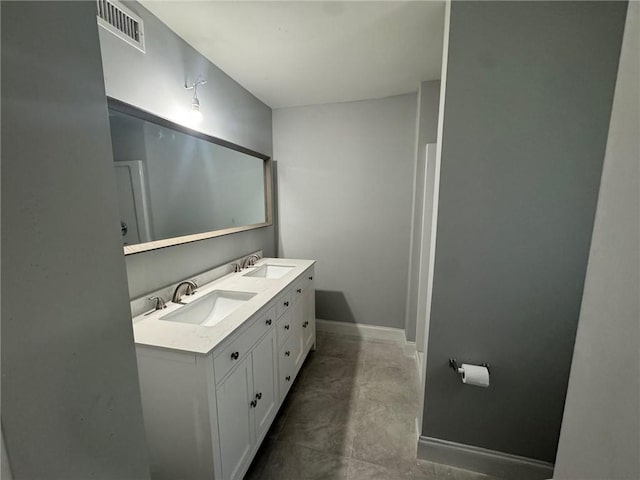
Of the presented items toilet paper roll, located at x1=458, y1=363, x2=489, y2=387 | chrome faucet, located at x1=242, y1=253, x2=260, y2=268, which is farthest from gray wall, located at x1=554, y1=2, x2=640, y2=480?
chrome faucet, located at x1=242, y1=253, x2=260, y2=268

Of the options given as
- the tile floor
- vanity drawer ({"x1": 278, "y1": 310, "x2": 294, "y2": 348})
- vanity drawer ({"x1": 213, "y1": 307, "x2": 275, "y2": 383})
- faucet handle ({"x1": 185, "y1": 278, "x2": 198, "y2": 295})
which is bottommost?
the tile floor

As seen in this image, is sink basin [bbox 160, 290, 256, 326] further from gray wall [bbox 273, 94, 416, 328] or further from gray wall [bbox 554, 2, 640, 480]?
gray wall [bbox 554, 2, 640, 480]

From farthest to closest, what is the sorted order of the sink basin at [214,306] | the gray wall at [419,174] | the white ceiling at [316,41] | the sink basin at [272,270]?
1. the sink basin at [272,270]
2. the gray wall at [419,174]
3. the sink basin at [214,306]
4. the white ceiling at [316,41]

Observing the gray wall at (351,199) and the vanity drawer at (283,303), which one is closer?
the vanity drawer at (283,303)

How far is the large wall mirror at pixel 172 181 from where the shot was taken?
51.3 inches

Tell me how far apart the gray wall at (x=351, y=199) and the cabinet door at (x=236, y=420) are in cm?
164

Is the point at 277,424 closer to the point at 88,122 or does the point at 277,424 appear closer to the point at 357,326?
the point at 357,326

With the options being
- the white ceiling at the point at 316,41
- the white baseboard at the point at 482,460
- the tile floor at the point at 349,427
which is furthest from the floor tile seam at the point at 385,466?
the white ceiling at the point at 316,41

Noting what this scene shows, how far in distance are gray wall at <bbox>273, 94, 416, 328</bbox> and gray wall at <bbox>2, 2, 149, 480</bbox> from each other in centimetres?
231

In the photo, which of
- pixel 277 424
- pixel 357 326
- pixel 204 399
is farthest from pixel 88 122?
pixel 357 326

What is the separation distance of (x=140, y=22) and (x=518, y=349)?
96.4 inches

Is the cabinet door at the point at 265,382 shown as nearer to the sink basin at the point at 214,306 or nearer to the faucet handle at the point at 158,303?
the sink basin at the point at 214,306

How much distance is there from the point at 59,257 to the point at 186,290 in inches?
51.9

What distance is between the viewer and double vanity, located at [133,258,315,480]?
1.08m
